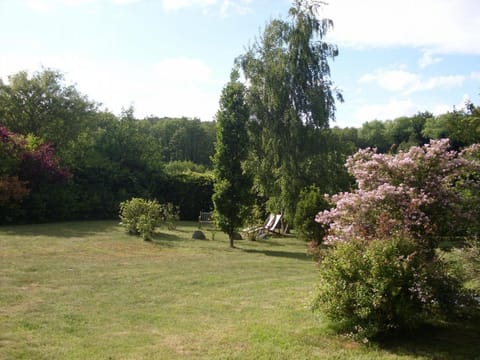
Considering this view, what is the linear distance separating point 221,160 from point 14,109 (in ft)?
62.9

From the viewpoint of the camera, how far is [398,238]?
18.6 ft

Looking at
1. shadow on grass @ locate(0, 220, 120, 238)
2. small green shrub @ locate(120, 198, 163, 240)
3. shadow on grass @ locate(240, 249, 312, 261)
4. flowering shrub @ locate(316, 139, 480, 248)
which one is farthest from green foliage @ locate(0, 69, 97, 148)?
flowering shrub @ locate(316, 139, 480, 248)

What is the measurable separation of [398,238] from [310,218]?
7884 millimetres

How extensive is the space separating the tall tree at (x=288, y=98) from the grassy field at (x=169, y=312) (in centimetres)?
713

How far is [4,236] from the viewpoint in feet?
50.2

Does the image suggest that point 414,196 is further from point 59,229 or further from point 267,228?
point 59,229

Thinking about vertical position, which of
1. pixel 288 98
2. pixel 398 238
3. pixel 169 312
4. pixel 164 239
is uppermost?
pixel 288 98

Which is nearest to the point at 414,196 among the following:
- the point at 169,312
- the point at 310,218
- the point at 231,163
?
the point at 169,312

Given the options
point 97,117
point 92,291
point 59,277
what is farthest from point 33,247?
point 97,117

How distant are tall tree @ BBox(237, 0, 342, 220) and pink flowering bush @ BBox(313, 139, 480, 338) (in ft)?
36.8

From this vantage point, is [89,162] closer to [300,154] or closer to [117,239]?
[117,239]

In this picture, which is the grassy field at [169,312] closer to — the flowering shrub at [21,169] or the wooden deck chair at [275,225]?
the flowering shrub at [21,169]

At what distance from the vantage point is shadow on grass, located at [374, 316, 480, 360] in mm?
5027

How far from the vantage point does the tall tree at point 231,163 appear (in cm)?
1598
